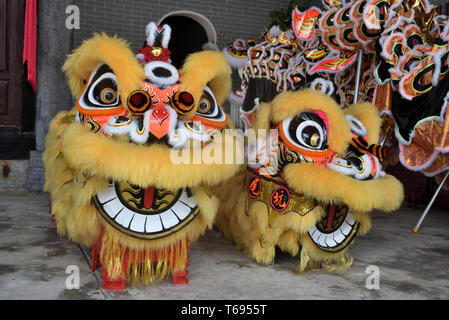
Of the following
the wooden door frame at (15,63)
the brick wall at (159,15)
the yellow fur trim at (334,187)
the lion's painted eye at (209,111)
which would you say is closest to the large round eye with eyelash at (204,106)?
the lion's painted eye at (209,111)

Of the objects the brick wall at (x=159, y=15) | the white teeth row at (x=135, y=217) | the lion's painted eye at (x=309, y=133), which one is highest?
the brick wall at (x=159, y=15)

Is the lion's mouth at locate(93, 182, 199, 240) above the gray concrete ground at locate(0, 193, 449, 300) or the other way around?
above

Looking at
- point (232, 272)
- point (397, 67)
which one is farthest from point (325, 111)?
point (397, 67)

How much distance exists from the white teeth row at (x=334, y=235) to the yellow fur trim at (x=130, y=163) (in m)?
0.86

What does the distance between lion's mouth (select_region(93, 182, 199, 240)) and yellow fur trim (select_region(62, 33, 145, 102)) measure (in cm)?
44

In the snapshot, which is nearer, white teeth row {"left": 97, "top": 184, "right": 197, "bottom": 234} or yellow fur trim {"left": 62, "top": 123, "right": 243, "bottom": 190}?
yellow fur trim {"left": 62, "top": 123, "right": 243, "bottom": 190}

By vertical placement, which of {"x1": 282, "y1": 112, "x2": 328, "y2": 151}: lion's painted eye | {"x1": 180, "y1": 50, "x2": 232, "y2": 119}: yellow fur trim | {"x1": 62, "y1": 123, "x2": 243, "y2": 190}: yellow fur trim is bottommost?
{"x1": 62, "y1": 123, "x2": 243, "y2": 190}: yellow fur trim

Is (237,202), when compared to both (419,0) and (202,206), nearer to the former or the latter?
(202,206)

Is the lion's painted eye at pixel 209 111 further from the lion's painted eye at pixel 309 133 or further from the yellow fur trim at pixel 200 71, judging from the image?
the lion's painted eye at pixel 309 133

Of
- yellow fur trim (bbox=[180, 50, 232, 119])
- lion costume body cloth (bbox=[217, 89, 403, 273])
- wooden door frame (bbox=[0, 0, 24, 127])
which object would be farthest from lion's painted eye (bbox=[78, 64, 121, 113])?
wooden door frame (bbox=[0, 0, 24, 127])

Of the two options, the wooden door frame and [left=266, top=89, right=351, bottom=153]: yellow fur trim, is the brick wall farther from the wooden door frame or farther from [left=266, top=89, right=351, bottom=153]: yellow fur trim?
[left=266, top=89, right=351, bottom=153]: yellow fur trim

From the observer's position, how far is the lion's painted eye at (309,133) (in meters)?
2.45

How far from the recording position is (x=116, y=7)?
245 inches

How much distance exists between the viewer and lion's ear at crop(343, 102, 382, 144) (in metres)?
2.68
